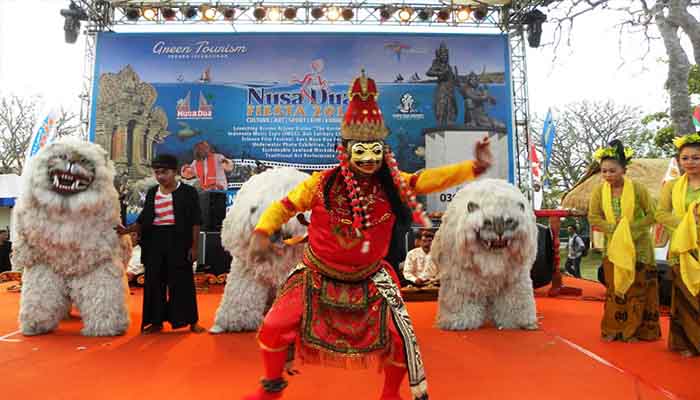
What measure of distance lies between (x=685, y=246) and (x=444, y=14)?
7.34 metres

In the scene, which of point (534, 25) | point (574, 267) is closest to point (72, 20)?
point (534, 25)

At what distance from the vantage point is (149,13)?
964cm

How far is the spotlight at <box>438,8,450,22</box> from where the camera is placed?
9698 millimetres

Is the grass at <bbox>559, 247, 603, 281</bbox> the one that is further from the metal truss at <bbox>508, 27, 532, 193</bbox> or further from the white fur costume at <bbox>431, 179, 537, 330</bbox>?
the white fur costume at <bbox>431, 179, 537, 330</bbox>

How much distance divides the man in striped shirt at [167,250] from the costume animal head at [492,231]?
220 centimetres

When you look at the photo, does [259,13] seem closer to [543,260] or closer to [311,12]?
[311,12]

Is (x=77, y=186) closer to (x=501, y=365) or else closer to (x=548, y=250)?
(x=501, y=365)

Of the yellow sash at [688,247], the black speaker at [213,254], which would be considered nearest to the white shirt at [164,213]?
the black speaker at [213,254]

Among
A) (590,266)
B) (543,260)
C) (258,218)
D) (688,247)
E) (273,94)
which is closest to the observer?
(688,247)

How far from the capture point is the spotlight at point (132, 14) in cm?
962

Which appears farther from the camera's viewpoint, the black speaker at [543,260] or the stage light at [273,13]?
the stage light at [273,13]

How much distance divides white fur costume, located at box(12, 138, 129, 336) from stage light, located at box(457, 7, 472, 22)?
7581 mm

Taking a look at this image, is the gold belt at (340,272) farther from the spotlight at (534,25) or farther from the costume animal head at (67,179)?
the spotlight at (534,25)

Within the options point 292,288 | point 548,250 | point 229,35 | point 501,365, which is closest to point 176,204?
point 292,288
